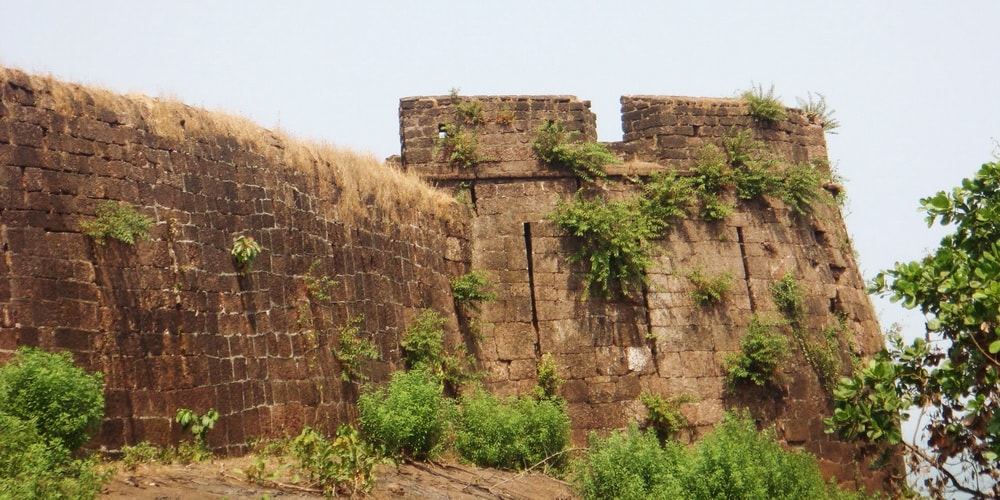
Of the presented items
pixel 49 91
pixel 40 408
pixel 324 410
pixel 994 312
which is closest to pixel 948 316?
pixel 994 312

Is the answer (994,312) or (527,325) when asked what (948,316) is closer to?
(994,312)

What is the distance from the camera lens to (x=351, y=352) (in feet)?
44.2

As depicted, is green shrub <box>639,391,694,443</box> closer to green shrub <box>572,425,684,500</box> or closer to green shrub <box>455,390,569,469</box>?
green shrub <box>455,390,569,469</box>

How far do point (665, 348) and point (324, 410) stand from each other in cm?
531

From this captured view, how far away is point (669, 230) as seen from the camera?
17.0m

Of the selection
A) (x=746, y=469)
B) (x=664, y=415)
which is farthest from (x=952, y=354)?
(x=664, y=415)

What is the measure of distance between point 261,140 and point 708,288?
653 cm

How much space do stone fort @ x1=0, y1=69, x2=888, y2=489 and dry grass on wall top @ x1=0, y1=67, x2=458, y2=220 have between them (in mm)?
28

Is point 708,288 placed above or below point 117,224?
below

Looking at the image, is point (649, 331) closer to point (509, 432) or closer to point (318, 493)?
point (509, 432)

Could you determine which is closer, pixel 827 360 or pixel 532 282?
pixel 532 282

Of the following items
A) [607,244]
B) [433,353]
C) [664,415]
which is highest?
[607,244]

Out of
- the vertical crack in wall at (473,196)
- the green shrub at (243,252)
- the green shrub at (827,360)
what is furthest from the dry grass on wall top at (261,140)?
the green shrub at (827,360)

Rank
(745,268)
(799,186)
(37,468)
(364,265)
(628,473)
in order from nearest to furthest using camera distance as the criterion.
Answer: (37,468) → (628,473) → (364,265) → (745,268) → (799,186)
